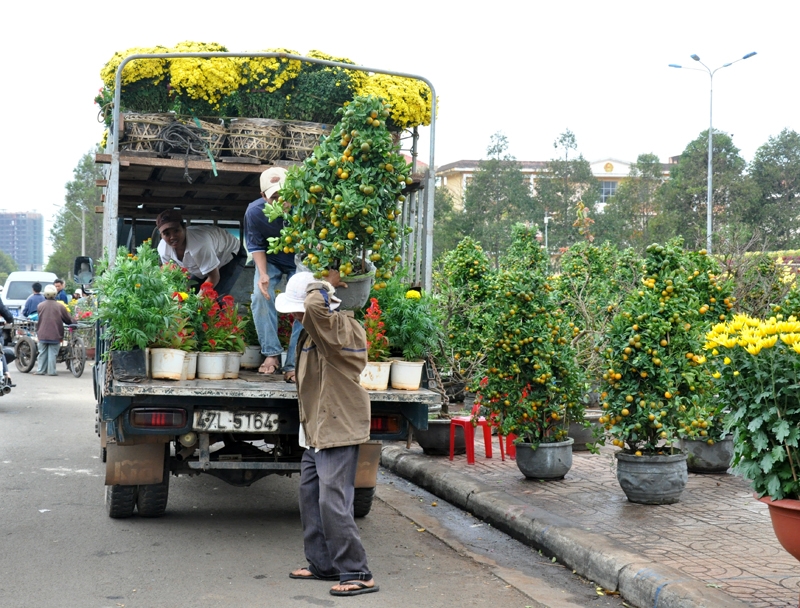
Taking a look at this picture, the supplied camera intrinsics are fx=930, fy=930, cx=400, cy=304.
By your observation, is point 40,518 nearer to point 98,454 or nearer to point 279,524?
point 279,524

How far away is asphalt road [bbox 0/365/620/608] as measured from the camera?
16.1 ft

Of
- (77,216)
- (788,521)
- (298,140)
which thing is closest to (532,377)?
(298,140)

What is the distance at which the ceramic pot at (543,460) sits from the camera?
7840 mm

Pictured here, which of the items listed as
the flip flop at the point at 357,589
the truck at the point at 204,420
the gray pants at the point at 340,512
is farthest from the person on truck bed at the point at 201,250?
the flip flop at the point at 357,589

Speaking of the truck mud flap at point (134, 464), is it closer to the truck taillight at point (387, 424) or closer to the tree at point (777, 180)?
the truck taillight at point (387, 424)

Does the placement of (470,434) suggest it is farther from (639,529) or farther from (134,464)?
(134,464)

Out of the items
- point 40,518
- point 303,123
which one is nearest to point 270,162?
point 303,123

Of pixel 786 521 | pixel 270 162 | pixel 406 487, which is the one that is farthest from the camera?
pixel 406 487

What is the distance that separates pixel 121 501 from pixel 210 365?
4.00 feet

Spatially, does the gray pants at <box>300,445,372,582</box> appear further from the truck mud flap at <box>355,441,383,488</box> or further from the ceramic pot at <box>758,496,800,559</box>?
the ceramic pot at <box>758,496,800,559</box>

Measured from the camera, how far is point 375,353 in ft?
19.8

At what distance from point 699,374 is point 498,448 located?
10.4 feet

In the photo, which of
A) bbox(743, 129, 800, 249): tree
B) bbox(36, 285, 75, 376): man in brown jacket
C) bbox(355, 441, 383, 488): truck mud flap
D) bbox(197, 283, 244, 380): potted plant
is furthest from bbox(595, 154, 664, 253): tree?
bbox(197, 283, 244, 380): potted plant

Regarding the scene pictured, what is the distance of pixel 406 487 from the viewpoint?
8.54 meters
